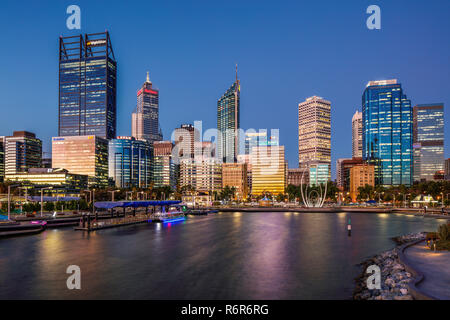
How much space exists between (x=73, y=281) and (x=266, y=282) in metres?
15.9

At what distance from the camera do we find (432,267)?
25.1 m

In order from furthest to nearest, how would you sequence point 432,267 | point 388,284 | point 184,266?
1. point 184,266
2. point 432,267
3. point 388,284

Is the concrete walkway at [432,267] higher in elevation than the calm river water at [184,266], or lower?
higher

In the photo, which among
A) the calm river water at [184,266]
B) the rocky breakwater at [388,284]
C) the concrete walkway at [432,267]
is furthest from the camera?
the calm river water at [184,266]

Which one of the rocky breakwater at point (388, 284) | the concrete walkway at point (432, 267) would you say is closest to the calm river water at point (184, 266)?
the rocky breakwater at point (388, 284)

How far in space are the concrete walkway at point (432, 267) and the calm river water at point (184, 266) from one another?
5.03m

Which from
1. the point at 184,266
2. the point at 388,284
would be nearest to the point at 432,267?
the point at 388,284

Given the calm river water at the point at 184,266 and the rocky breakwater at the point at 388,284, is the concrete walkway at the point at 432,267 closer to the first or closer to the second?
the rocky breakwater at the point at 388,284

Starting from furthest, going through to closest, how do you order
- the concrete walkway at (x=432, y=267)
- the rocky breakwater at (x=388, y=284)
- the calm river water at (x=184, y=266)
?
the calm river water at (x=184, y=266), the rocky breakwater at (x=388, y=284), the concrete walkway at (x=432, y=267)

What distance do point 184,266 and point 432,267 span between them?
21439 mm

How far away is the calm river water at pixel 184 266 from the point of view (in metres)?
24.8

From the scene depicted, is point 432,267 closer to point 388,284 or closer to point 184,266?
point 388,284
